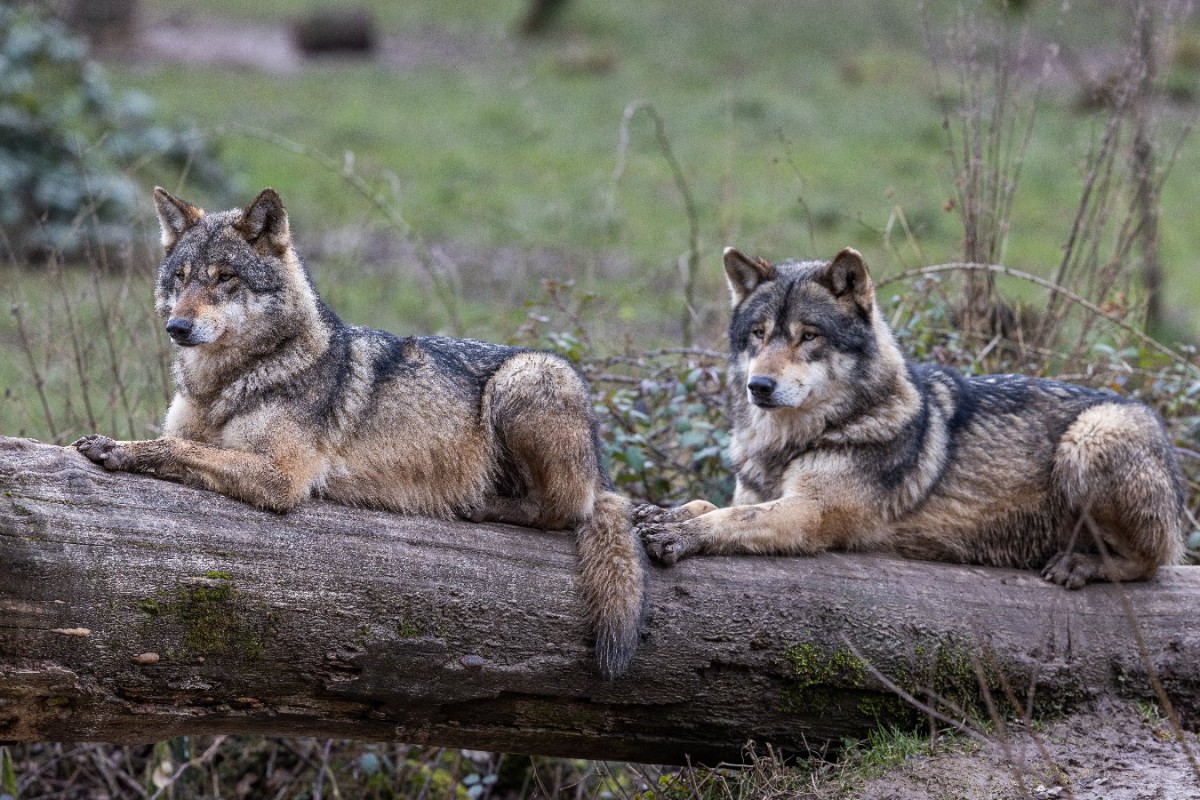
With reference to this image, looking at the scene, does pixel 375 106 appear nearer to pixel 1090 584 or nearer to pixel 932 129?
pixel 932 129

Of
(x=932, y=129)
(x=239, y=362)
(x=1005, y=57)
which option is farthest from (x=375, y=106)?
(x=239, y=362)

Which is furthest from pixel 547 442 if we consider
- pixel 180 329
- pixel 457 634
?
pixel 180 329

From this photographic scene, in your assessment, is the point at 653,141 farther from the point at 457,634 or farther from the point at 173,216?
the point at 457,634

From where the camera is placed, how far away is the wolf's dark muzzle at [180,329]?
17.1 feet

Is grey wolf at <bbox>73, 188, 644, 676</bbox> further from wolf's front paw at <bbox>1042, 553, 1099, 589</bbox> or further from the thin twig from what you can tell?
the thin twig

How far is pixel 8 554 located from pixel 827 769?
361 cm

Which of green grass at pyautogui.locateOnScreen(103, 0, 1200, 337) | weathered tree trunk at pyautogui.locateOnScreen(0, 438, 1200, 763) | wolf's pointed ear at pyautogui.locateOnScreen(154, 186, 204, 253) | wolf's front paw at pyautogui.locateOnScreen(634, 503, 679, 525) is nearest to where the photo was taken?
weathered tree trunk at pyautogui.locateOnScreen(0, 438, 1200, 763)

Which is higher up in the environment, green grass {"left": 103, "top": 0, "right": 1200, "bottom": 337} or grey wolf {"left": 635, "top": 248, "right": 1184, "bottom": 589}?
green grass {"left": 103, "top": 0, "right": 1200, "bottom": 337}

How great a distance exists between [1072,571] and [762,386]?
6.05ft

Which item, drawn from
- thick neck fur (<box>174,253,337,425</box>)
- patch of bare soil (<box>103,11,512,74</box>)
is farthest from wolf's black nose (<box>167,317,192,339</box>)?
patch of bare soil (<box>103,11,512,74</box>)

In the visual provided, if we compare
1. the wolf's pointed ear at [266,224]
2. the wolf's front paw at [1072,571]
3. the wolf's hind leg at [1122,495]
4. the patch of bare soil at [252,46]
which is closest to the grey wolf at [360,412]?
the wolf's pointed ear at [266,224]

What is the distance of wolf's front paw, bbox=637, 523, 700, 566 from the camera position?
566 cm

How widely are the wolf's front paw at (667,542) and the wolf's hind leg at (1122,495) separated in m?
1.93

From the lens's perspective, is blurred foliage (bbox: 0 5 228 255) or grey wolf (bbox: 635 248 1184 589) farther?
blurred foliage (bbox: 0 5 228 255)
